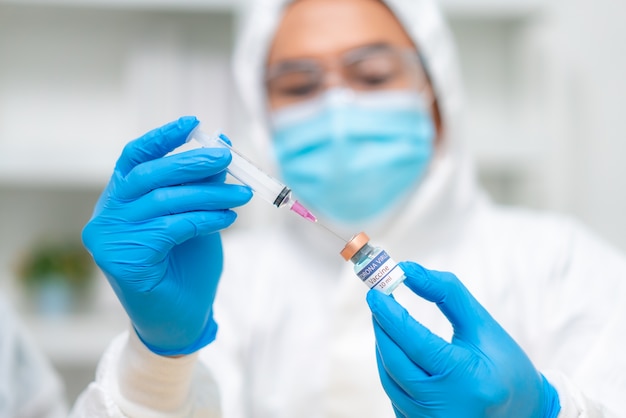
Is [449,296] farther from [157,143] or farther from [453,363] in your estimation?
[157,143]

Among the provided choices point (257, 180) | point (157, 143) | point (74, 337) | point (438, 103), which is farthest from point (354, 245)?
point (74, 337)

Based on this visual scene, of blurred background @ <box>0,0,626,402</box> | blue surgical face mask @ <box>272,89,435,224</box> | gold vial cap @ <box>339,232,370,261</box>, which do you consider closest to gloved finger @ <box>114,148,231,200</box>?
gold vial cap @ <box>339,232,370,261</box>

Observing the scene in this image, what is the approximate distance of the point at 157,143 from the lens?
0.74 meters

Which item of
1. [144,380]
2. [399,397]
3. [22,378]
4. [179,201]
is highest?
[179,201]

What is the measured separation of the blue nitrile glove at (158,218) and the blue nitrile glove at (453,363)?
0.23 metres

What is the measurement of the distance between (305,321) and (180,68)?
102cm

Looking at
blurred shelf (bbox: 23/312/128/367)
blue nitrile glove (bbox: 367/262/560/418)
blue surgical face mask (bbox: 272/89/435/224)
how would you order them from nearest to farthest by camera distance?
blue nitrile glove (bbox: 367/262/560/418) < blue surgical face mask (bbox: 272/89/435/224) < blurred shelf (bbox: 23/312/128/367)

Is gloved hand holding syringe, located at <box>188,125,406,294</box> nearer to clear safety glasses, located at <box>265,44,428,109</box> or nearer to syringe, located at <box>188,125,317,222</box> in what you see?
syringe, located at <box>188,125,317,222</box>

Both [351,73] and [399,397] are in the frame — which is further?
[351,73]

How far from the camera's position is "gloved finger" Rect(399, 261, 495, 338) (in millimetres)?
669

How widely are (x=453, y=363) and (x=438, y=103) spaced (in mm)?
726

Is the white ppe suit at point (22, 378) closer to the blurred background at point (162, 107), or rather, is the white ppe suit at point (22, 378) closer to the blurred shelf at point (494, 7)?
the blurred background at point (162, 107)

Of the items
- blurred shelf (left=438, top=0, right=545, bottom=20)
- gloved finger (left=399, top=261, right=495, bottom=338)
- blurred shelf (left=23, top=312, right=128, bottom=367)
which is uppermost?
blurred shelf (left=438, top=0, right=545, bottom=20)

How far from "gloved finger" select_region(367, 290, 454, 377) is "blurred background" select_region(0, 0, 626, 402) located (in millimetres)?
1095
